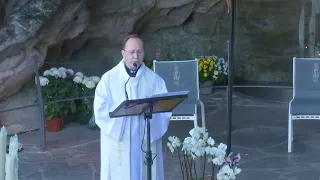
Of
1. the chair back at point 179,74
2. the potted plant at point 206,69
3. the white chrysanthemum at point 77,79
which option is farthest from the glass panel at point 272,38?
the white chrysanthemum at point 77,79

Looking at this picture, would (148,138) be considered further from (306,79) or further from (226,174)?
(306,79)

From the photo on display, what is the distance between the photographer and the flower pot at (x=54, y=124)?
278 inches

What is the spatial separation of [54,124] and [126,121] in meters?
3.47

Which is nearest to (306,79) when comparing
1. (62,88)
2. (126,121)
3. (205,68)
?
(62,88)

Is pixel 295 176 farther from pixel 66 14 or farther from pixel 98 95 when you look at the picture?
pixel 66 14

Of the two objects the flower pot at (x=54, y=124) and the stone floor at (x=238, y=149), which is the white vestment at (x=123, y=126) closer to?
the stone floor at (x=238, y=149)

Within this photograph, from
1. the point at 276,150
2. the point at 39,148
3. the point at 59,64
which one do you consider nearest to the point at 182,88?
the point at 276,150

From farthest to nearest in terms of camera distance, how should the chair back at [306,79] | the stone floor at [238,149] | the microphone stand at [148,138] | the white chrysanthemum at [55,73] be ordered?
the white chrysanthemum at [55,73] < the chair back at [306,79] < the stone floor at [238,149] < the microphone stand at [148,138]

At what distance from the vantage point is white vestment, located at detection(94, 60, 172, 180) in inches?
147

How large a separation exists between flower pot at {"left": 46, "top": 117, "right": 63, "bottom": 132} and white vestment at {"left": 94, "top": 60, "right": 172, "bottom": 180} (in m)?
3.28

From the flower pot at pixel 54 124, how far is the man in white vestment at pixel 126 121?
3276mm

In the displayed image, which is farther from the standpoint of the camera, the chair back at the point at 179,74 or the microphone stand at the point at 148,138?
the chair back at the point at 179,74

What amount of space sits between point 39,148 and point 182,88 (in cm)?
158

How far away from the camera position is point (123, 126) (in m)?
3.74
